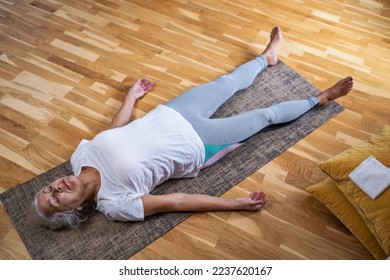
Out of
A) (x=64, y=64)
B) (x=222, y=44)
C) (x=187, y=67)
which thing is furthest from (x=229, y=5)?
(x=64, y=64)

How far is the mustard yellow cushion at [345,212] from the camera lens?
56.5 inches

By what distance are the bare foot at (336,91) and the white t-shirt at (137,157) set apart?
0.82m

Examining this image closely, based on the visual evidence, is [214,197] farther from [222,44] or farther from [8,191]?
[222,44]

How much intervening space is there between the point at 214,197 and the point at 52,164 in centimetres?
83

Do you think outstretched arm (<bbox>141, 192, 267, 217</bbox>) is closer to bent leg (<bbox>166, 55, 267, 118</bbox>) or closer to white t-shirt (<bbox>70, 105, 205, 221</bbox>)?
white t-shirt (<bbox>70, 105, 205, 221</bbox>)

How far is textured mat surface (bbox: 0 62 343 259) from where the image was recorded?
1.48 metres

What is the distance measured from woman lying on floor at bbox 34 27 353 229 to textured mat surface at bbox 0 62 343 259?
0.06 m

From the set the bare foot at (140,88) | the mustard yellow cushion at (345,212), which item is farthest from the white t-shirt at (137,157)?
the mustard yellow cushion at (345,212)

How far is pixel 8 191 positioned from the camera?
1.61 metres

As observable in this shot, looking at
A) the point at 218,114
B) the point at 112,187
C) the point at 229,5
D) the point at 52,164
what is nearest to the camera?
the point at 112,187

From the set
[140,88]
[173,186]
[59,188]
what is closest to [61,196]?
[59,188]

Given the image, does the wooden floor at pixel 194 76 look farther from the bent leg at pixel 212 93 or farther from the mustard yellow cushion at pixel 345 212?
the bent leg at pixel 212 93

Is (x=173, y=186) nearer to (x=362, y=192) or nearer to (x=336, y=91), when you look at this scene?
(x=362, y=192)

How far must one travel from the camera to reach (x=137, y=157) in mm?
1438
